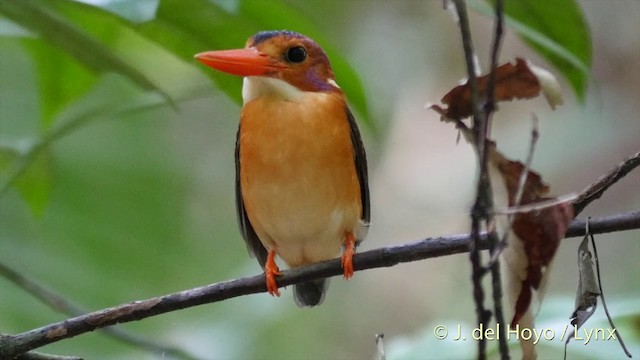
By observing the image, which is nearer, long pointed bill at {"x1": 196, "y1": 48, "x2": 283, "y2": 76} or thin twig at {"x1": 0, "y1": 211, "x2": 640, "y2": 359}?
thin twig at {"x1": 0, "y1": 211, "x2": 640, "y2": 359}

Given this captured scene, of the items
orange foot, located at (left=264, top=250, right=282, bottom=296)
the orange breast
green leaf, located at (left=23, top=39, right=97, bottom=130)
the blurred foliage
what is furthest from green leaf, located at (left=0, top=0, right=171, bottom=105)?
the orange breast

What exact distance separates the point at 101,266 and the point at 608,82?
9.05ft

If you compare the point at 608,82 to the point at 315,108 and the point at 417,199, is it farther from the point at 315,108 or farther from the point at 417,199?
the point at 315,108

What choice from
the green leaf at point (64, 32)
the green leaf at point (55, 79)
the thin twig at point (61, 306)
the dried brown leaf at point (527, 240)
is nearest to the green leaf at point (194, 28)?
the green leaf at point (64, 32)

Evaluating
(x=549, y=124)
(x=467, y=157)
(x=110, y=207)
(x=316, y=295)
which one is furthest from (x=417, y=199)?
(x=316, y=295)

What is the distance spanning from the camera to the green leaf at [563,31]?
1523 mm

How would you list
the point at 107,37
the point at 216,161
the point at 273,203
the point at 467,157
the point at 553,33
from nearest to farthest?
the point at 553,33
the point at 107,37
the point at 273,203
the point at 467,157
the point at 216,161

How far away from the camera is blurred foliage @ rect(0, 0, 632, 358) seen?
61.1 inches

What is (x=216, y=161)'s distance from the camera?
185 inches

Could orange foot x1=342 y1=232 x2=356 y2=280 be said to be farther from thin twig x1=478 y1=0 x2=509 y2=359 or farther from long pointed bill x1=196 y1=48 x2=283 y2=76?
thin twig x1=478 y1=0 x2=509 y2=359

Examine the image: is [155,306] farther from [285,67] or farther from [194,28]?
[285,67]

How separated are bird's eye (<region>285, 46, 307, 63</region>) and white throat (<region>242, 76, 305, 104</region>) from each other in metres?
0.06

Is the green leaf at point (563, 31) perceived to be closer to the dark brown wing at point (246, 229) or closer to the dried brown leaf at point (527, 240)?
the dried brown leaf at point (527, 240)

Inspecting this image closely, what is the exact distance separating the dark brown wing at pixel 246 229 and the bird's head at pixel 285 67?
6.0 inches
